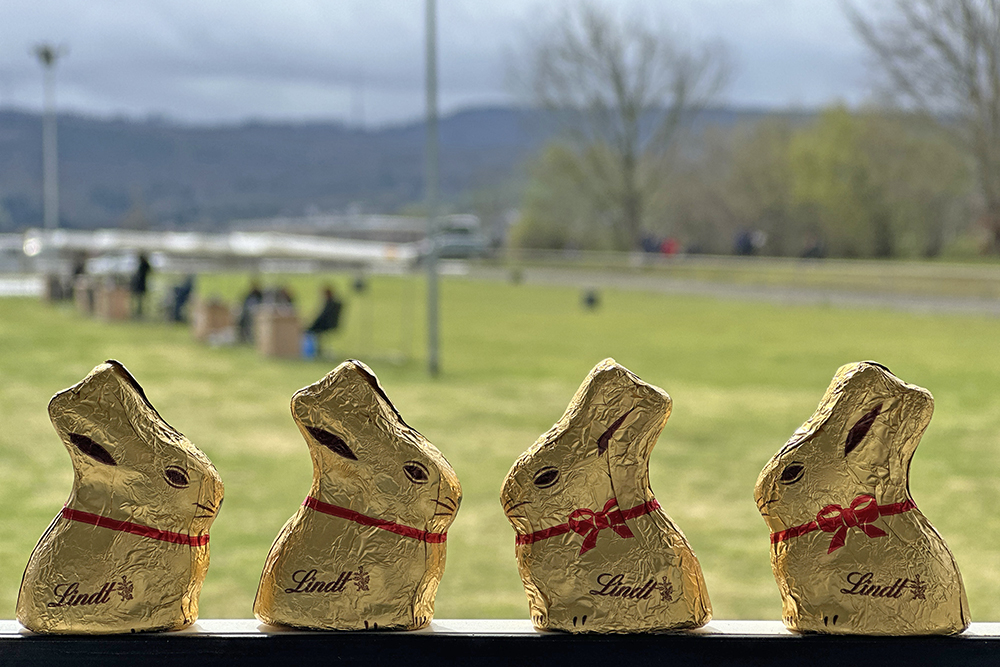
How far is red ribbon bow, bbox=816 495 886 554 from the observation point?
6.79 feet

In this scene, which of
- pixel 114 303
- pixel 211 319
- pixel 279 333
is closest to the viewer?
pixel 279 333

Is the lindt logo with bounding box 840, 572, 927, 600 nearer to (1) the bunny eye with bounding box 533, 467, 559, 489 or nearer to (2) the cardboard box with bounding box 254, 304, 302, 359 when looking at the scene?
(1) the bunny eye with bounding box 533, 467, 559, 489

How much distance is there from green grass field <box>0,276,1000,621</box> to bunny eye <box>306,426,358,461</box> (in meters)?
3.30

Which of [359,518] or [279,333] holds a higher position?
[359,518]

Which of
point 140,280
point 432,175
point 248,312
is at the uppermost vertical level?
point 432,175

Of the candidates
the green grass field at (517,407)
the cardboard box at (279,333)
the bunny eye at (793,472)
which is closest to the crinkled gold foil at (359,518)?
the bunny eye at (793,472)

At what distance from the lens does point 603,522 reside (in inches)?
82.4

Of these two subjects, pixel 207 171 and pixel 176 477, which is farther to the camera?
pixel 207 171

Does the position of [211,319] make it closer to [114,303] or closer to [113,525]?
[114,303]

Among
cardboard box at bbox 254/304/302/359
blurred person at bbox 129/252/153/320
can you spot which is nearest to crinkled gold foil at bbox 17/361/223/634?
cardboard box at bbox 254/304/302/359

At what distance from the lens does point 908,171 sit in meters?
46.2

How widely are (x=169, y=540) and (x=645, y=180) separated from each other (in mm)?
61579

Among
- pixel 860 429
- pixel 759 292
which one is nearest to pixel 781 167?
pixel 759 292

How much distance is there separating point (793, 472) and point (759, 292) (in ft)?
99.3
